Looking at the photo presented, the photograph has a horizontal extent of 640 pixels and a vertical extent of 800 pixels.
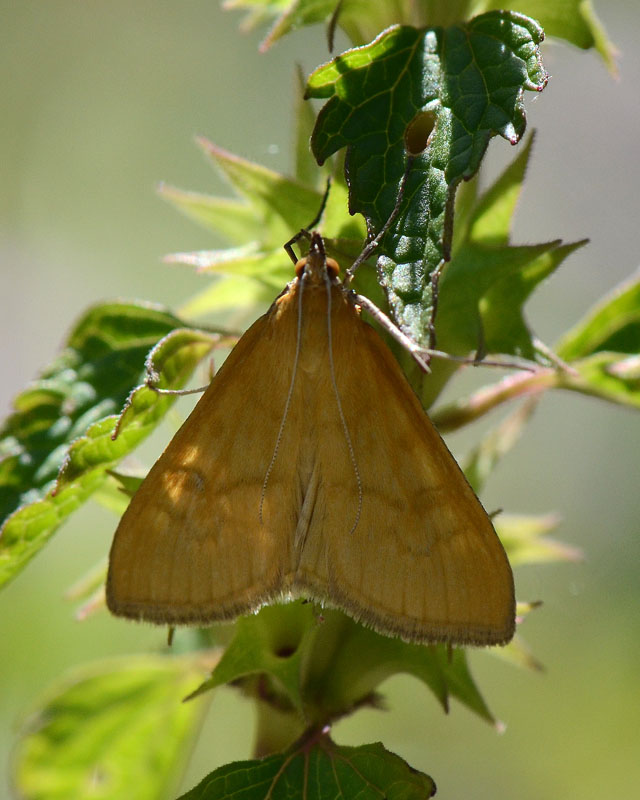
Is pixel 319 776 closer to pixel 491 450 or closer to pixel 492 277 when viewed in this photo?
pixel 491 450

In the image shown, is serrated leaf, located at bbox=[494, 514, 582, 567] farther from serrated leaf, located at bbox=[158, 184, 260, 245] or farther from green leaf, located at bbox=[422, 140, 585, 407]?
serrated leaf, located at bbox=[158, 184, 260, 245]

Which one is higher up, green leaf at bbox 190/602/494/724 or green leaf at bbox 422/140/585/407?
green leaf at bbox 422/140/585/407

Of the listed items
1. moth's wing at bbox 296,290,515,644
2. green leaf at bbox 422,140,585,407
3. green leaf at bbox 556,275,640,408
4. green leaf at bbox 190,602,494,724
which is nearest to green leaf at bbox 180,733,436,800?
green leaf at bbox 190,602,494,724

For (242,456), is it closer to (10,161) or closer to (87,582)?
(87,582)

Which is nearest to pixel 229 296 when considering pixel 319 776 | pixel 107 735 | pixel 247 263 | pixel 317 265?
pixel 247 263

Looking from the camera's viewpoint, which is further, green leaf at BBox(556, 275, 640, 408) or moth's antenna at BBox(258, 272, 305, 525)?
green leaf at BBox(556, 275, 640, 408)

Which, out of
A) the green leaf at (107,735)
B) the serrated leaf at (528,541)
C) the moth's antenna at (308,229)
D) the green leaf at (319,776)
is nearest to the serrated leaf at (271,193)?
the moth's antenna at (308,229)

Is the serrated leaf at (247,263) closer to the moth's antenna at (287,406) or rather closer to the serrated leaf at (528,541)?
the moth's antenna at (287,406)
